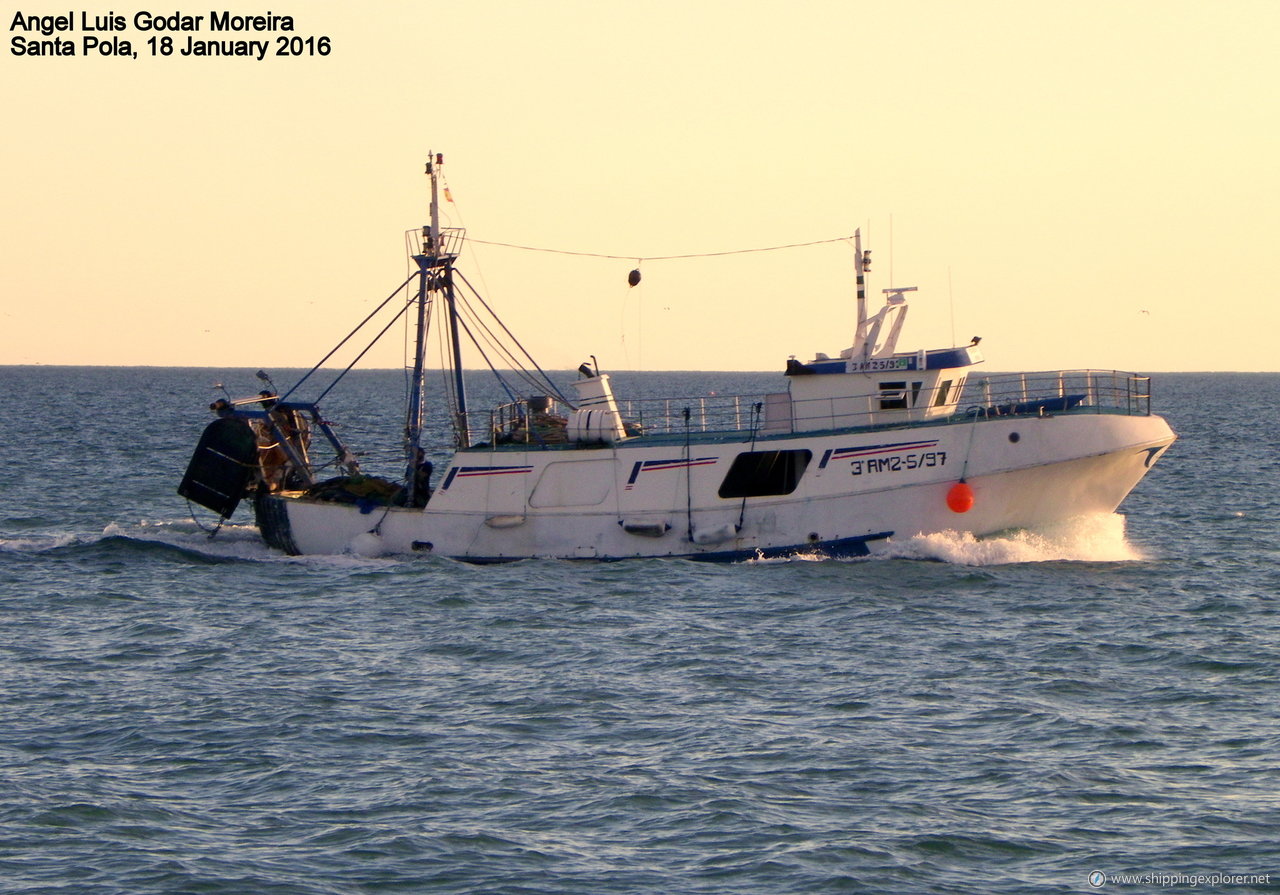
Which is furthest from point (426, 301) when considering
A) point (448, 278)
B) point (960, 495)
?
point (960, 495)

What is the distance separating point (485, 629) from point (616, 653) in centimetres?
282

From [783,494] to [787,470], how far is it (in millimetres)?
493

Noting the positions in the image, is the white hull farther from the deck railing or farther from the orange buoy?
the deck railing

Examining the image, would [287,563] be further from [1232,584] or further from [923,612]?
[1232,584]

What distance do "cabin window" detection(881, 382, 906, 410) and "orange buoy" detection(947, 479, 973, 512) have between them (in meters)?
2.16

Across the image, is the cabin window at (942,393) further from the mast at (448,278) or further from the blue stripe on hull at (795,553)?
the mast at (448,278)

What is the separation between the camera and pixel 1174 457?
→ 212 ft

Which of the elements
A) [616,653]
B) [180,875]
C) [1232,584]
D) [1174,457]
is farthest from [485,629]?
[1174,457]

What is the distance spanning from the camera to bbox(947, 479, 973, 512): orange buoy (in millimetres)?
29438

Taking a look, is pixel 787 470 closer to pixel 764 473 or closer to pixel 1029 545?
pixel 764 473

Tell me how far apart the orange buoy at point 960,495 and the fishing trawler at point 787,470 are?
0.03 metres

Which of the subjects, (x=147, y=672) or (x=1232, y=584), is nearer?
(x=147, y=672)

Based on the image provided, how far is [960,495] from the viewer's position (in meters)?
29.5

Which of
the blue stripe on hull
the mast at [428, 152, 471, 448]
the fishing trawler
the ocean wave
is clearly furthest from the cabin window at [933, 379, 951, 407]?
the mast at [428, 152, 471, 448]
